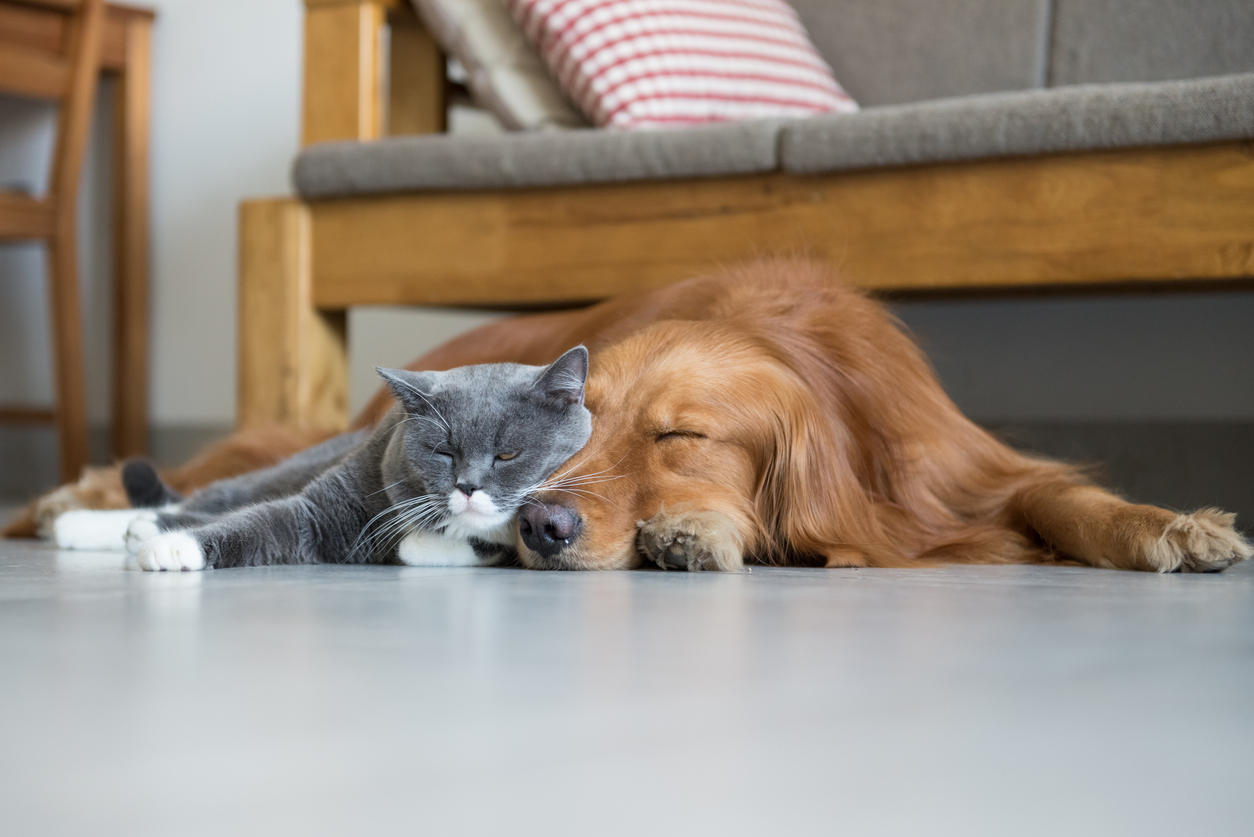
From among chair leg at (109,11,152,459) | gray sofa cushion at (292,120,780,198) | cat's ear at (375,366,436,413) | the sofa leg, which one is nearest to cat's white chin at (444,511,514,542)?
cat's ear at (375,366,436,413)

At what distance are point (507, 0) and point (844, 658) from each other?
203 cm

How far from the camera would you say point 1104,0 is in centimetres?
283

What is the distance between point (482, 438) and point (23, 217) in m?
2.81

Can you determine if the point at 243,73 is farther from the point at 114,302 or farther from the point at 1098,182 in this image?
the point at 1098,182

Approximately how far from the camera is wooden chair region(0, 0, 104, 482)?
3611 mm

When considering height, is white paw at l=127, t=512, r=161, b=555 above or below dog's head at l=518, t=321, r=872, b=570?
below

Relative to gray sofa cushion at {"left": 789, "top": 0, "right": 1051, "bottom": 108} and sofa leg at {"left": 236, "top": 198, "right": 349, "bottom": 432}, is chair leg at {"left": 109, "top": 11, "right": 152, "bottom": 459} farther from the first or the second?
gray sofa cushion at {"left": 789, "top": 0, "right": 1051, "bottom": 108}

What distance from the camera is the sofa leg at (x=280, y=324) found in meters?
2.57

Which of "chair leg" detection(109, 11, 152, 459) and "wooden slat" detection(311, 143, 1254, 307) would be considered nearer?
"wooden slat" detection(311, 143, 1254, 307)

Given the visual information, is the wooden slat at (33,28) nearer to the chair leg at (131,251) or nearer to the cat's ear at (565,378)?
the chair leg at (131,251)

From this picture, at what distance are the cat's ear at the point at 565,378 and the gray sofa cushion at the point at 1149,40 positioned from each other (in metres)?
1.97

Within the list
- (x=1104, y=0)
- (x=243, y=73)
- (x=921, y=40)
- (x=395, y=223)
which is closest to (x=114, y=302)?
(x=243, y=73)

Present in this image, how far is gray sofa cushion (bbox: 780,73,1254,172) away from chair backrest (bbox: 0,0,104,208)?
2.60 metres

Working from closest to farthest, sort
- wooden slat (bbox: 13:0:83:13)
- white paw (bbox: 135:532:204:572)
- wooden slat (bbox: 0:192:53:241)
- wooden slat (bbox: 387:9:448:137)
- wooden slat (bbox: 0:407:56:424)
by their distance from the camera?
white paw (bbox: 135:532:204:572) → wooden slat (bbox: 387:9:448:137) → wooden slat (bbox: 0:192:53:241) → wooden slat (bbox: 13:0:83:13) → wooden slat (bbox: 0:407:56:424)
